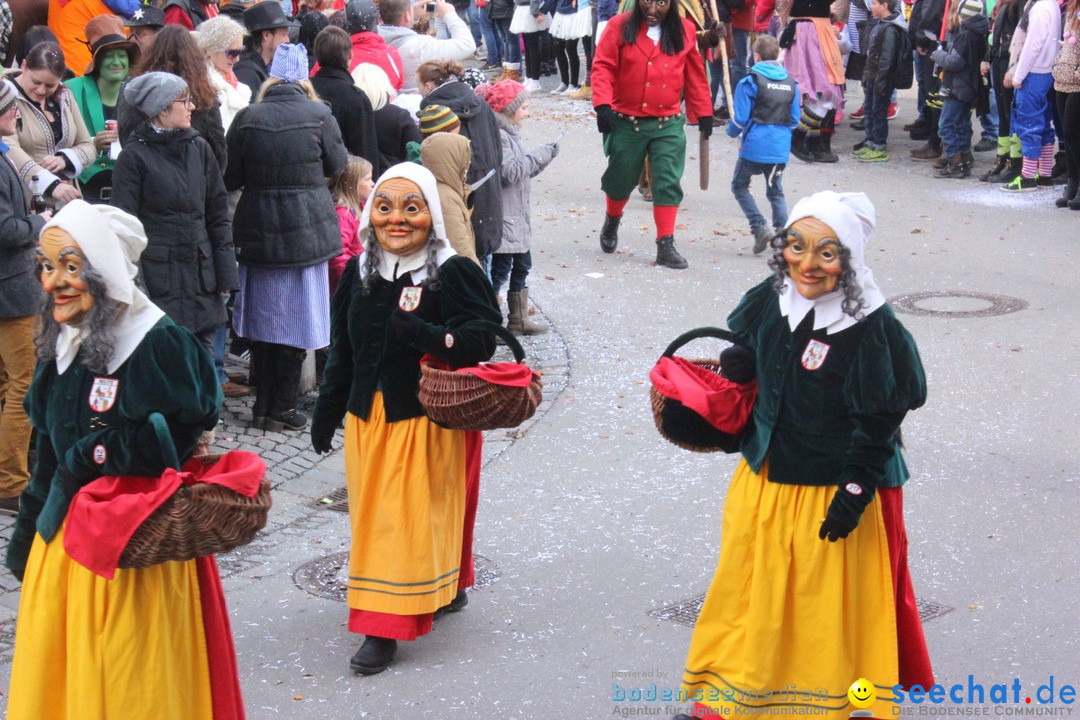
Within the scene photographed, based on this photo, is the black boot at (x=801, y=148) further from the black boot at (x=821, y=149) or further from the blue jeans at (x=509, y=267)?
the blue jeans at (x=509, y=267)

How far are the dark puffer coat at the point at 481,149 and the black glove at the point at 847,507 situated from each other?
199 inches

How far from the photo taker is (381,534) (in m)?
5.39

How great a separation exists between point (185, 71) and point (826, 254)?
4.16 m

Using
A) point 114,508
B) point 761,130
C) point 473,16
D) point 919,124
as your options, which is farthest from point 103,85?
point 473,16

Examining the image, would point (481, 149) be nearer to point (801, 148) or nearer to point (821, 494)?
point (821, 494)

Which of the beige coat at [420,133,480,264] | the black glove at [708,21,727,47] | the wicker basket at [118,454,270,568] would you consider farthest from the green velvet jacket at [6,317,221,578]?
the black glove at [708,21,727,47]

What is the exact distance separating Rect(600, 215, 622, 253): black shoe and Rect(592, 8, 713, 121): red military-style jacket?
104 centimetres

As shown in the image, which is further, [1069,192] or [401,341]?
[1069,192]

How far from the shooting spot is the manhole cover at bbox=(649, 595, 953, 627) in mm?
5816

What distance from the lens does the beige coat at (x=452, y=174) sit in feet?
27.0

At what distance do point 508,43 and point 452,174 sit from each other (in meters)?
13.4

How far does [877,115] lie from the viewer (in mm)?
15688

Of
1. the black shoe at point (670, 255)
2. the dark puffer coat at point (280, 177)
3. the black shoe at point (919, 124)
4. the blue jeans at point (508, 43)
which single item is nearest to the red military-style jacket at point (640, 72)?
the black shoe at point (670, 255)

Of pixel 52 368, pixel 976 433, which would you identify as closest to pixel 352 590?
Result: pixel 52 368
